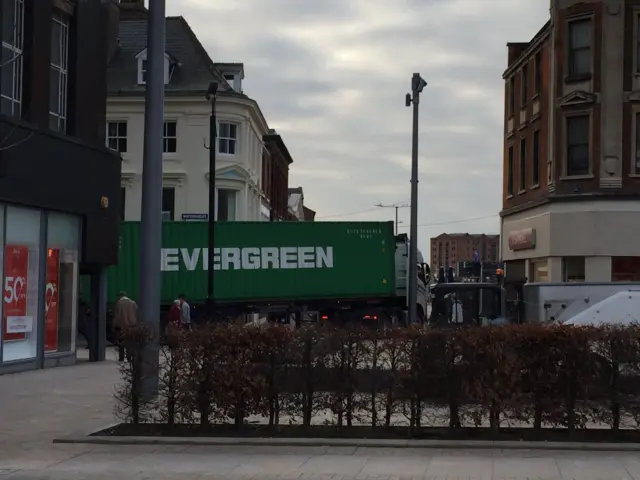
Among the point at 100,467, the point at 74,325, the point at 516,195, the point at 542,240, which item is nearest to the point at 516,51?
the point at 516,195

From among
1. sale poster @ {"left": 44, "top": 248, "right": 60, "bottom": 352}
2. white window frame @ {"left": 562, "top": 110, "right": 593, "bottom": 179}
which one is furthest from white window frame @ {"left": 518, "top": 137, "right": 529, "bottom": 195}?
sale poster @ {"left": 44, "top": 248, "right": 60, "bottom": 352}

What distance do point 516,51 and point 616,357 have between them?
33976 millimetres

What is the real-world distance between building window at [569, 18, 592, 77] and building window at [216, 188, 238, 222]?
19.6 meters

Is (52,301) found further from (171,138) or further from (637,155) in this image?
(171,138)

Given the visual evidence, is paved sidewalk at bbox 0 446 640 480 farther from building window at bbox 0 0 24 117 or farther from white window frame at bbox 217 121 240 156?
white window frame at bbox 217 121 240 156

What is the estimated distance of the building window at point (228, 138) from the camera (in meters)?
47.8

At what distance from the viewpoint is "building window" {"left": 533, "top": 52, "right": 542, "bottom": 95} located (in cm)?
3725

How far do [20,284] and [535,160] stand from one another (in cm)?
2349

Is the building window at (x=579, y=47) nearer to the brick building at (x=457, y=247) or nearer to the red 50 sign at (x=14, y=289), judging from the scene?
the red 50 sign at (x=14, y=289)

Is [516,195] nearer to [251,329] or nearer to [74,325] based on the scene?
[74,325]

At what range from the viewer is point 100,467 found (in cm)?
953

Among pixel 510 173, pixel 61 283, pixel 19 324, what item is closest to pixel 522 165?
pixel 510 173

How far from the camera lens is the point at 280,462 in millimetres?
9820

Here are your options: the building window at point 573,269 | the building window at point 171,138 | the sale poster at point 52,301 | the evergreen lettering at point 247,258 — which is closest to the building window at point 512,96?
the building window at point 573,269
